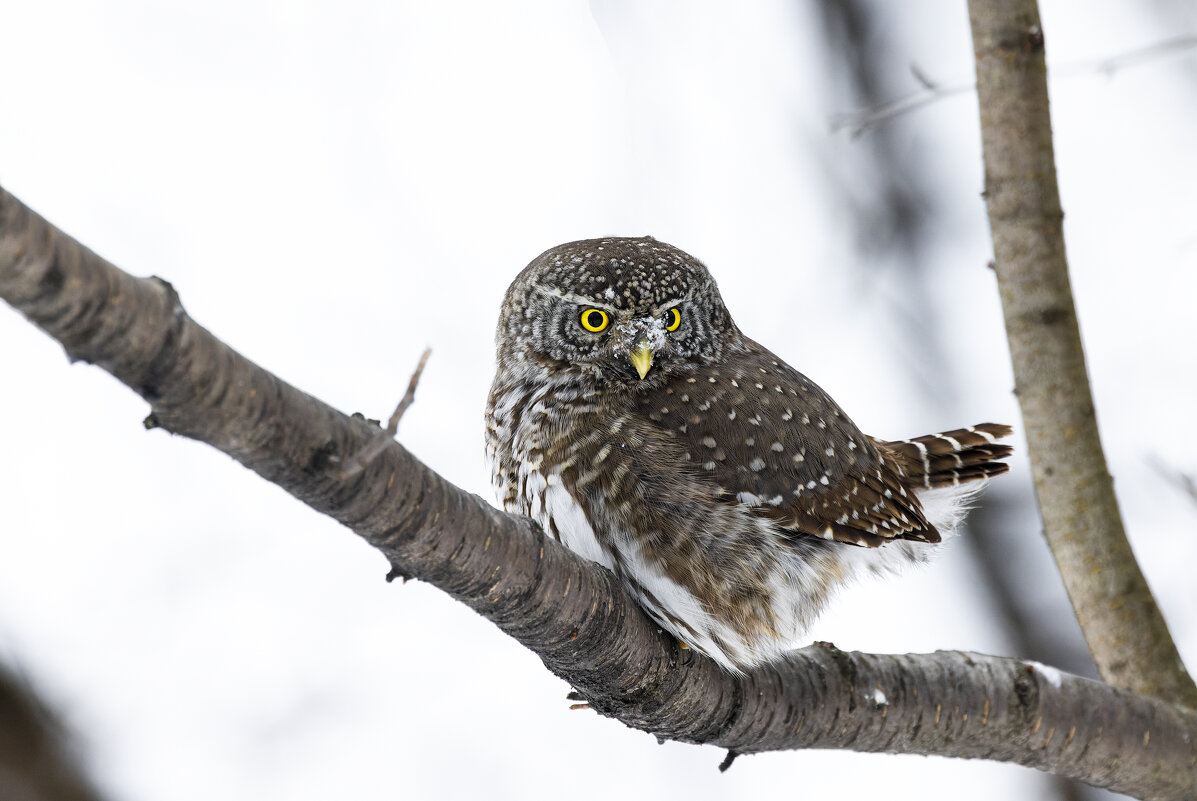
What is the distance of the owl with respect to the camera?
272 centimetres

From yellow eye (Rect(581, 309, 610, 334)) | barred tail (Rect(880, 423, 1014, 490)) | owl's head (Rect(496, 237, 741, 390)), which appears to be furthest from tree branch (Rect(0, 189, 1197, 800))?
yellow eye (Rect(581, 309, 610, 334))

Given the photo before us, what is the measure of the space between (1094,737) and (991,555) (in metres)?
2.64

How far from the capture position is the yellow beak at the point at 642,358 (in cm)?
296

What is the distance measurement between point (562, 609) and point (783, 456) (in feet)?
3.31

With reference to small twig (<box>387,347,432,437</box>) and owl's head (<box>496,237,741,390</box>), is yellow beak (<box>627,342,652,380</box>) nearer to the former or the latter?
owl's head (<box>496,237,741,390</box>)

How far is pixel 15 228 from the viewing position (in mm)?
1218

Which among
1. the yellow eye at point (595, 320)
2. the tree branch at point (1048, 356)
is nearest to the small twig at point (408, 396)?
the yellow eye at point (595, 320)

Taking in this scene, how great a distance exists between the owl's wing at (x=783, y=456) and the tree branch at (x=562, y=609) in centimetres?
42

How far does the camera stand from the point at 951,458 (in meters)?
3.62

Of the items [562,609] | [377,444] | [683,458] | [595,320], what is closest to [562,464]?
[683,458]

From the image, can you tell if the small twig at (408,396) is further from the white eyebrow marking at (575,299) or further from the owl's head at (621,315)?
the white eyebrow marking at (575,299)

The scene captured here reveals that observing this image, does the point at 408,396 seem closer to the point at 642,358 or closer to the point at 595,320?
the point at 642,358

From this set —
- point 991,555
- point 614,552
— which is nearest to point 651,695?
point 614,552

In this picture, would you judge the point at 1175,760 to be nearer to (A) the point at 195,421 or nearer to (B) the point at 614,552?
(B) the point at 614,552
